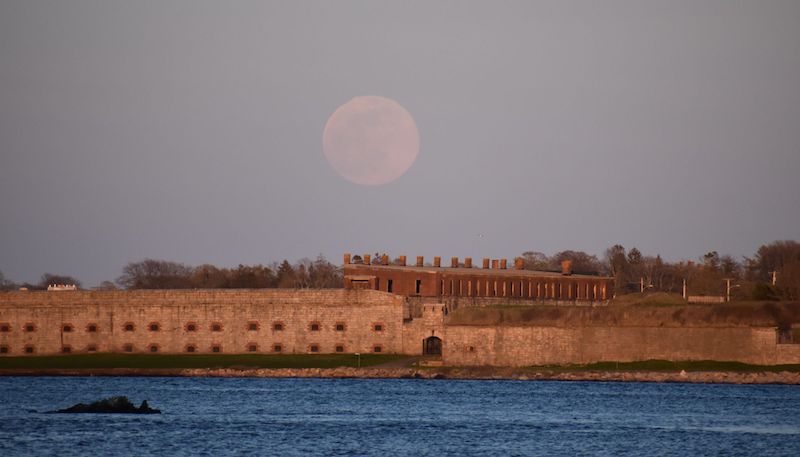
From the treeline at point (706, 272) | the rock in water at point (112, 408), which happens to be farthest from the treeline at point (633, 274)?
the rock in water at point (112, 408)

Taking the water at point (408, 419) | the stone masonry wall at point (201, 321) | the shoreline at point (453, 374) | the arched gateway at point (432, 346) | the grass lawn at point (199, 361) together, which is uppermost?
the stone masonry wall at point (201, 321)

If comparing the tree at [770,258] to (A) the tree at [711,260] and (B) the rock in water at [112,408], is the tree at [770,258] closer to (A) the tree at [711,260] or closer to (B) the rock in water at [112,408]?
(A) the tree at [711,260]

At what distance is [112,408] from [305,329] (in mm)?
35304

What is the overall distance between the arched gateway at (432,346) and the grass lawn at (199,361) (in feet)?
6.63

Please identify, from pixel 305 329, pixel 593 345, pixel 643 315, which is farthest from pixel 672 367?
pixel 305 329

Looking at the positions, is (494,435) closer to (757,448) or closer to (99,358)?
(757,448)

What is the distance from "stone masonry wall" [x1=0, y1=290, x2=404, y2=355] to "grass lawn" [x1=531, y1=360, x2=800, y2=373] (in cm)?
1364

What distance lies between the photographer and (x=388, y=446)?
178ft

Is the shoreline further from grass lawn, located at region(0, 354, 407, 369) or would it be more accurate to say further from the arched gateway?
the arched gateway

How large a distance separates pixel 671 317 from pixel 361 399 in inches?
912

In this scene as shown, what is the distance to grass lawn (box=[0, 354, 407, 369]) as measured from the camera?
9469cm

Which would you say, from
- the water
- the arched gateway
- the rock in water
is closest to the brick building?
the arched gateway

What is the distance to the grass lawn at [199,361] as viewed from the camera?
94688mm

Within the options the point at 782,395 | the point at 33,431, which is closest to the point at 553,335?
the point at 782,395
